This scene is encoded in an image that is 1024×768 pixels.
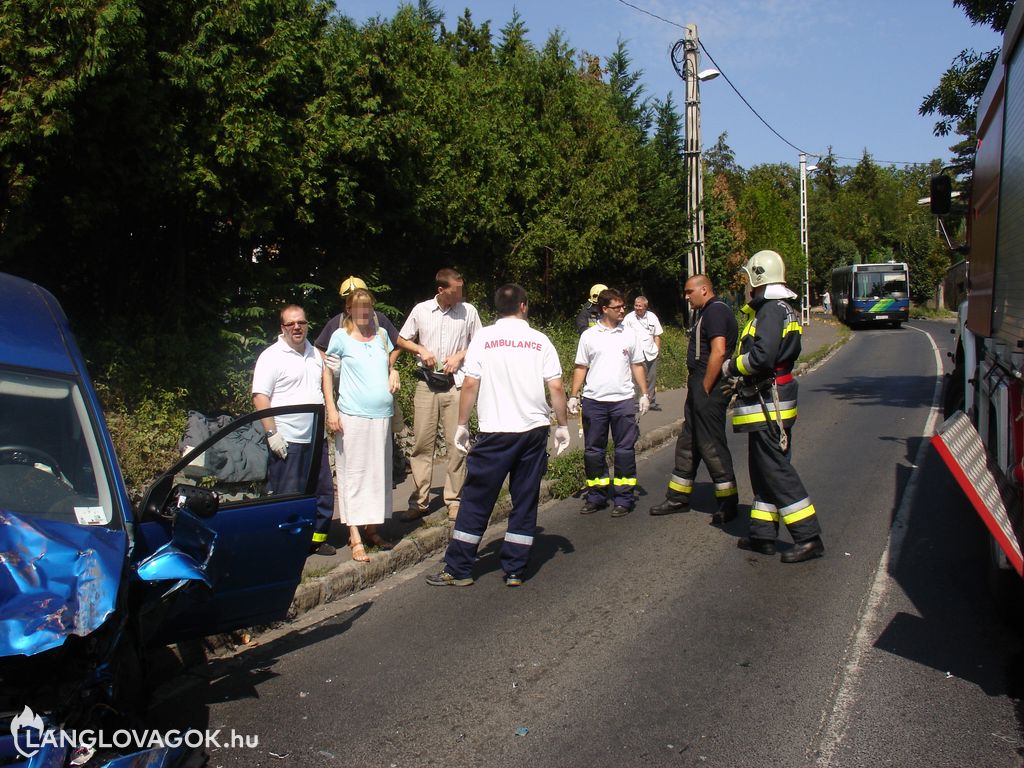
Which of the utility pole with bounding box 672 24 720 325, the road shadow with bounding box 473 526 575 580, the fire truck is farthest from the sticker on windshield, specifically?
the utility pole with bounding box 672 24 720 325

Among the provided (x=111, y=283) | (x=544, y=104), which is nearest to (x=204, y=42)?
(x=111, y=283)

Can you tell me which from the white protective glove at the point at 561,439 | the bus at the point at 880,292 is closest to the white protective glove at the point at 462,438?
the white protective glove at the point at 561,439

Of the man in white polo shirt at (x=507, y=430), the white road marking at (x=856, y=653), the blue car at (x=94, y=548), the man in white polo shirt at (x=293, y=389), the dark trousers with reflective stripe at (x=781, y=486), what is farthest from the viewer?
the dark trousers with reflective stripe at (x=781, y=486)

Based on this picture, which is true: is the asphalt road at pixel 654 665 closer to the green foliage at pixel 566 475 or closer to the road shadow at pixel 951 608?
the road shadow at pixel 951 608

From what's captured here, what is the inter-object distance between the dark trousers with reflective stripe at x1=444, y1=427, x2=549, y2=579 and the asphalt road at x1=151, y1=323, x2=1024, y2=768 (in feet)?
0.76

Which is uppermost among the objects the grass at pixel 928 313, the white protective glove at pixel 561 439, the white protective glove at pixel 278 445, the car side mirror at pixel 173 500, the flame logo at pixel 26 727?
the car side mirror at pixel 173 500

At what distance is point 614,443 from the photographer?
791 cm

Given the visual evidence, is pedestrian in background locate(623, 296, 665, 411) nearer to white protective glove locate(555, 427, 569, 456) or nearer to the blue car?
white protective glove locate(555, 427, 569, 456)

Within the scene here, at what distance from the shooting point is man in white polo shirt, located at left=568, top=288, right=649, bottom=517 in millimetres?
7859

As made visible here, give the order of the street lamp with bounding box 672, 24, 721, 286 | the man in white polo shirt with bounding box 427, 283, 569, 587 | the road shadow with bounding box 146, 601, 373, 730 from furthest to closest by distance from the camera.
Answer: the street lamp with bounding box 672, 24, 721, 286
the man in white polo shirt with bounding box 427, 283, 569, 587
the road shadow with bounding box 146, 601, 373, 730

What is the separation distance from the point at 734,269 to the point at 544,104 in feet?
40.6

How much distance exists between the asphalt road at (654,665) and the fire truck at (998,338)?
0.69 metres

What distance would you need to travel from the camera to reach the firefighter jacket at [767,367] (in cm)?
632

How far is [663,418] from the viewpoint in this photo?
1366 centimetres
